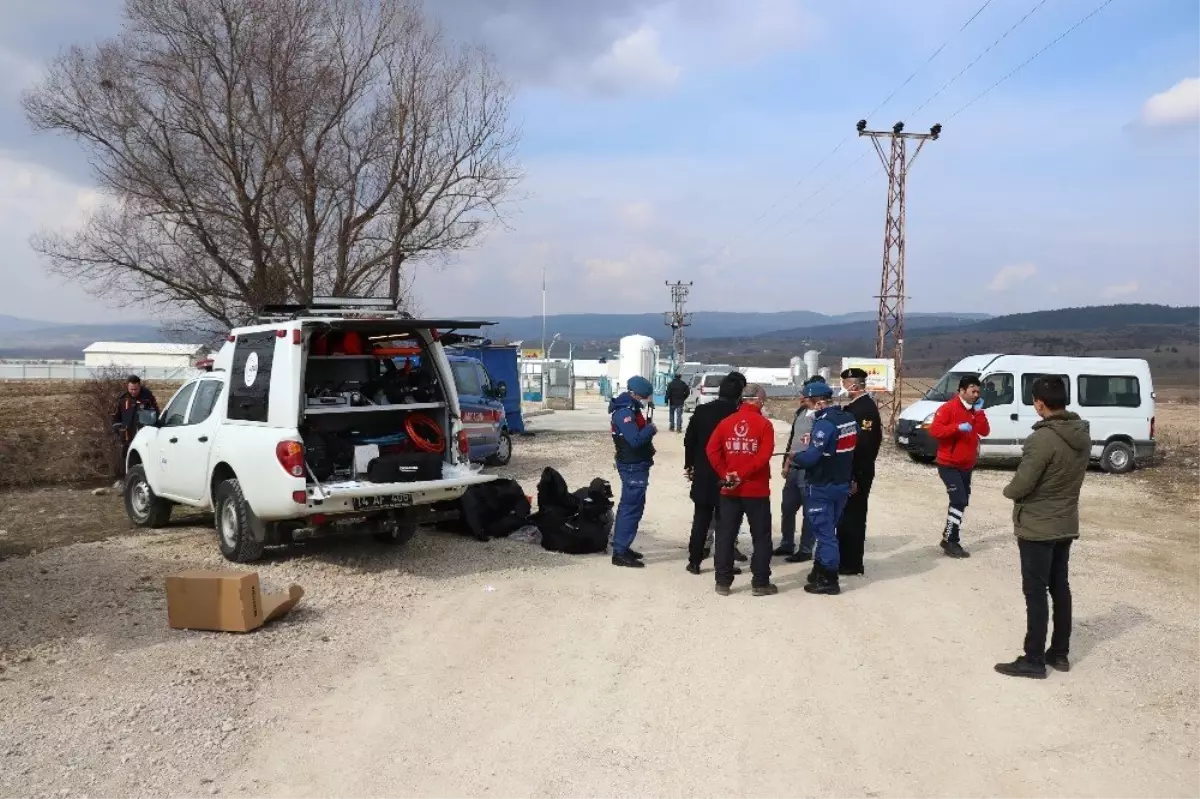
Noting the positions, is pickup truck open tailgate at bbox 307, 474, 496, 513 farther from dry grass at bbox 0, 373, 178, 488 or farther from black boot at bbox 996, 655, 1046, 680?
dry grass at bbox 0, 373, 178, 488

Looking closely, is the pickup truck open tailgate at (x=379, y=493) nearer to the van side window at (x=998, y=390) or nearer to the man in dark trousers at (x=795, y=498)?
the man in dark trousers at (x=795, y=498)

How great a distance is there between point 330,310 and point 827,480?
458 centimetres

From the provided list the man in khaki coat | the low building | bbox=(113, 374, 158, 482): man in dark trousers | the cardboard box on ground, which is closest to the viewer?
the man in khaki coat

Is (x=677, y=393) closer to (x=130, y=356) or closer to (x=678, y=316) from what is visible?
(x=678, y=316)

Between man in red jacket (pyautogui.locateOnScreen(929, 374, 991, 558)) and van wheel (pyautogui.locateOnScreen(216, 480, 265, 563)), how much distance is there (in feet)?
21.2

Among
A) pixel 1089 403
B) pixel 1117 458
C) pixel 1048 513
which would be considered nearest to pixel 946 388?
pixel 1089 403

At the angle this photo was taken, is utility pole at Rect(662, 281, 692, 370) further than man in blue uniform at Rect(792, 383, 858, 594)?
Yes

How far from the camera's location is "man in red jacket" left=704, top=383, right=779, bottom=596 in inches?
304

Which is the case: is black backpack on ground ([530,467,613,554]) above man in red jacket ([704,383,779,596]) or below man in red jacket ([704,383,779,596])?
below

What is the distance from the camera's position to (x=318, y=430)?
28.6ft

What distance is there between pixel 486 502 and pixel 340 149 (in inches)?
460

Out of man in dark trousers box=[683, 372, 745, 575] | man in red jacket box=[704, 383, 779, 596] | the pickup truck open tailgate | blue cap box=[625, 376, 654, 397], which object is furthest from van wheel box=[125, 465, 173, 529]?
man in red jacket box=[704, 383, 779, 596]

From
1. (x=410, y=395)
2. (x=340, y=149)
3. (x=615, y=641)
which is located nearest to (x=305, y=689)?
(x=615, y=641)

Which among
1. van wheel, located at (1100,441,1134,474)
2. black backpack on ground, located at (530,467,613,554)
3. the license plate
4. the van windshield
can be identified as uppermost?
the van windshield
